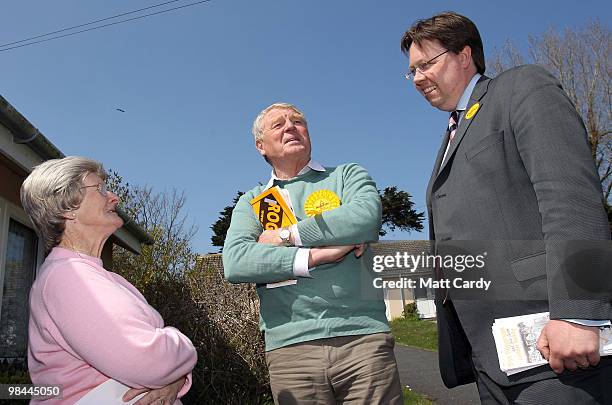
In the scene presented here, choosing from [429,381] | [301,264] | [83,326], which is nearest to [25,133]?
[301,264]

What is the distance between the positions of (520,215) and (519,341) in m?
0.42

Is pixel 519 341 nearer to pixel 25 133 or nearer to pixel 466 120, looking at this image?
pixel 466 120

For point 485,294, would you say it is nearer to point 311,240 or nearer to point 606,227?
point 606,227

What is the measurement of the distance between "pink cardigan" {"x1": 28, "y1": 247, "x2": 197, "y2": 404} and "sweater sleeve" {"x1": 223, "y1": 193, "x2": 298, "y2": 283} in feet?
2.08

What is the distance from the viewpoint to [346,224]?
257 cm

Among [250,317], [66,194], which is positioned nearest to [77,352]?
[66,194]

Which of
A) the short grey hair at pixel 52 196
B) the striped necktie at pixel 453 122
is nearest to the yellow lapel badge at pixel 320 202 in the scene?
the striped necktie at pixel 453 122

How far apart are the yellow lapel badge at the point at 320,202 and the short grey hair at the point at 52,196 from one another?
111 cm

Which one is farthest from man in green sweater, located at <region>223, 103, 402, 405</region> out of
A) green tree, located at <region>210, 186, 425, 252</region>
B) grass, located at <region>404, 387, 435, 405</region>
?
green tree, located at <region>210, 186, 425, 252</region>

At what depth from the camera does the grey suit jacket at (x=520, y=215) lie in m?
1.58

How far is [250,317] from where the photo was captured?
662 centimetres

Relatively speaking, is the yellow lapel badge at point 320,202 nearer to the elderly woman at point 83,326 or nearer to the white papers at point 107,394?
the elderly woman at point 83,326

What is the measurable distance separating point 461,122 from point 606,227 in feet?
2.40

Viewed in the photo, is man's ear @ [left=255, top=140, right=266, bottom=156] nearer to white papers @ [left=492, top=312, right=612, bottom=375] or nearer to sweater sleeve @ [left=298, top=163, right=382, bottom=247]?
sweater sleeve @ [left=298, top=163, right=382, bottom=247]
